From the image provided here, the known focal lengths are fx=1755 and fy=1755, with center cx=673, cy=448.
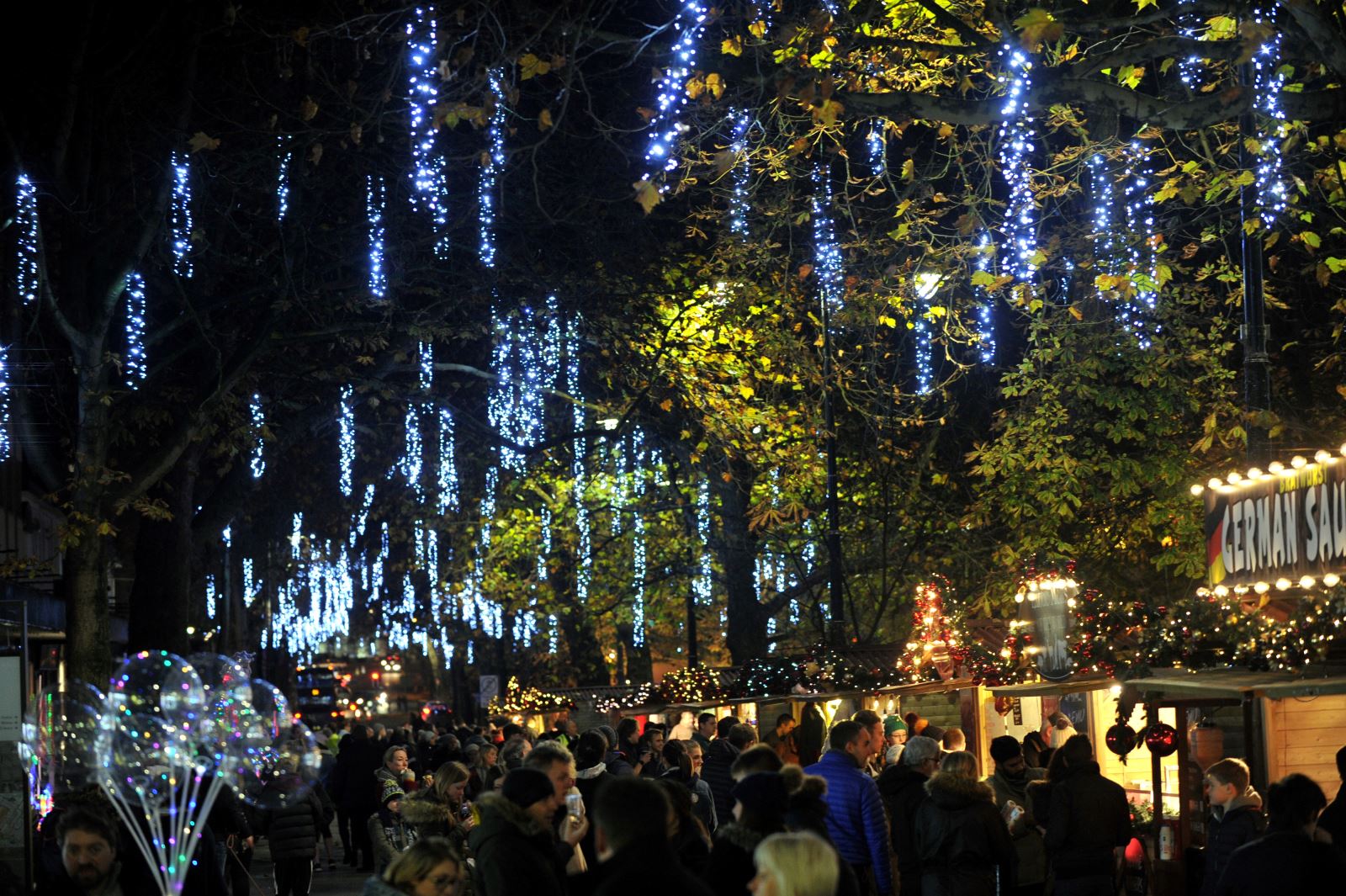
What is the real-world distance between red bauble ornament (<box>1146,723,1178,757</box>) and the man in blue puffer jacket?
16.5 ft

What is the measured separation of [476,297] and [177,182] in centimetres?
494

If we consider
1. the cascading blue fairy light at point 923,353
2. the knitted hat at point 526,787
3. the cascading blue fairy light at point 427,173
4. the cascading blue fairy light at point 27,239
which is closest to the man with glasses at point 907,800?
the knitted hat at point 526,787

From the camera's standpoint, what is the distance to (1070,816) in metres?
11.7

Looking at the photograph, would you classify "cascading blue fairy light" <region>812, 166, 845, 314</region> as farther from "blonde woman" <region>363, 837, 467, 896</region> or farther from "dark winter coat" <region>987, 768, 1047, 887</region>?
"blonde woman" <region>363, 837, 467, 896</region>

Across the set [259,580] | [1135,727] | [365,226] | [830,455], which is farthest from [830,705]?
[259,580]

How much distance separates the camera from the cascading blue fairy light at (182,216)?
2092 centimetres

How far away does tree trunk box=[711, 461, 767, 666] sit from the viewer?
32.3m

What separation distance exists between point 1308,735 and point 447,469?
70.8 ft

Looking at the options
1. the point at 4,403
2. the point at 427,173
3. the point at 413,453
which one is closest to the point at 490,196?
the point at 427,173

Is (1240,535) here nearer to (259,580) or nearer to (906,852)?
(906,852)

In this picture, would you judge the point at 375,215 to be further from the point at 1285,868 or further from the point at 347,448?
the point at 1285,868

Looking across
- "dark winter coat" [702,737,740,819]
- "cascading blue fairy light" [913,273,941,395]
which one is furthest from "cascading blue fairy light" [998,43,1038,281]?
"dark winter coat" [702,737,740,819]

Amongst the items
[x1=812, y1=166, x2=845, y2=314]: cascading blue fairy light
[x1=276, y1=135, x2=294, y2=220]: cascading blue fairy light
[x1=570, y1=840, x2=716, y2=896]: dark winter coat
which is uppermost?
[x1=276, y1=135, x2=294, y2=220]: cascading blue fairy light

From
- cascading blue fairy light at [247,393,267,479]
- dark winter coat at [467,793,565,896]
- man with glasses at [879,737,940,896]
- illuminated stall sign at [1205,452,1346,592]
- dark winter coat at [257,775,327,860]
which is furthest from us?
cascading blue fairy light at [247,393,267,479]
